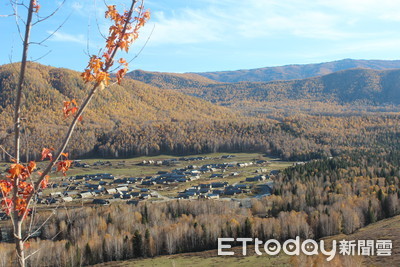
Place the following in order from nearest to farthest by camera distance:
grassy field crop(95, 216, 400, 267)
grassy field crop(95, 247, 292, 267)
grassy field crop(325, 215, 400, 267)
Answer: grassy field crop(325, 215, 400, 267)
grassy field crop(95, 216, 400, 267)
grassy field crop(95, 247, 292, 267)

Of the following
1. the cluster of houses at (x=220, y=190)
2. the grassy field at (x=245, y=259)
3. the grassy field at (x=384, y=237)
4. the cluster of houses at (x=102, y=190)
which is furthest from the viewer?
the cluster of houses at (x=102, y=190)

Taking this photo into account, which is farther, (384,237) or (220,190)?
(220,190)

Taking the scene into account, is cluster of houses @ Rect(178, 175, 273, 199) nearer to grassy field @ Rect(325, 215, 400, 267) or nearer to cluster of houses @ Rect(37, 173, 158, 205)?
cluster of houses @ Rect(37, 173, 158, 205)

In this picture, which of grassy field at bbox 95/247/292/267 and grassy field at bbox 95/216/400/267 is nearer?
grassy field at bbox 95/216/400/267

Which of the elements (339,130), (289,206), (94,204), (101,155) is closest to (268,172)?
(289,206)

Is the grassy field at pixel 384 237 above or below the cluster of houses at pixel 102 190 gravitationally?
above

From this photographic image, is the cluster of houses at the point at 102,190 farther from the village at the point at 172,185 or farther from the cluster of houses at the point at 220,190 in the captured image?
the cluster of houses at the point at 220,190

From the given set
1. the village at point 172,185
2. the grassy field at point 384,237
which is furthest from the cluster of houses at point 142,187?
the grassy field at point 384,237

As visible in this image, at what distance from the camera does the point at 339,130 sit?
17500 centimetres

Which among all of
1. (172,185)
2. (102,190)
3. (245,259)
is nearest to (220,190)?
(172,185)

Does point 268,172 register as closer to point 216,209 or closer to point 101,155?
point 216,209

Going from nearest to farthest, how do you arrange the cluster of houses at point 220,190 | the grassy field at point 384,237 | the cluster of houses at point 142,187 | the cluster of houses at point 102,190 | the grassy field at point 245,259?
the grassy field at point 384,237 < the grassy field at point 245,259 < the cluster of houses at point 220,190 < the cluster of houses at point 142,187 < the cluster of houses at point 102,190

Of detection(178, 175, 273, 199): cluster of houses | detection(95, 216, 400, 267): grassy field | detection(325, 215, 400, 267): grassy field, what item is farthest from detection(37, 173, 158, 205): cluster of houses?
detection(325, 215, 400, 267): grassy field

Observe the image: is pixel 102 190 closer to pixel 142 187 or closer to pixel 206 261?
pixel 142 187
